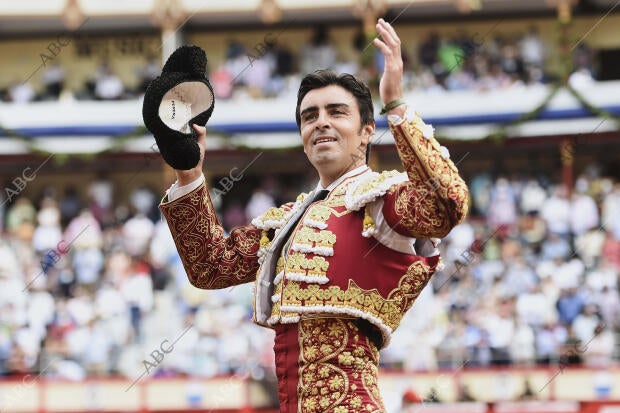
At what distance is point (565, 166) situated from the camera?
53.4 ft

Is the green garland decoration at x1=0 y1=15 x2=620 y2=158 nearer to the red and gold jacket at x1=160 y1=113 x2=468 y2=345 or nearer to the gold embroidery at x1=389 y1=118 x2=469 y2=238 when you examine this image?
the red and gold jacket at x1=160 y1=113 x2=468 y2=345

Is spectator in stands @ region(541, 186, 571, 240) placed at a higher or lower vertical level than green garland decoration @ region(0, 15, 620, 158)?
lower

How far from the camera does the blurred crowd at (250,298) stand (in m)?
10.4

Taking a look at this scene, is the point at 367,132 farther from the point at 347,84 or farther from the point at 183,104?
the point at 183,104

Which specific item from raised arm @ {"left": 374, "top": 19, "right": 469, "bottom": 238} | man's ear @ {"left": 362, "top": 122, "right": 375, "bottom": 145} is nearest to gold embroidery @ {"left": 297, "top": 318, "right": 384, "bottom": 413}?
raised arm @ {"left": 374, "top": 19, "right": 469, "bottom": 238}

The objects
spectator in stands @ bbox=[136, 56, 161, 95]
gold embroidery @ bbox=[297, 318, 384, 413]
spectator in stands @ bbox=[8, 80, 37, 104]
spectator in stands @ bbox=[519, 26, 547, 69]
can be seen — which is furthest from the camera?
spectator in stands @ bbox=[8, 80, 37, 104]

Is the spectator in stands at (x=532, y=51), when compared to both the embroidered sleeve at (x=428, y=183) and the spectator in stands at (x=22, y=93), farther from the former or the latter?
the embroidered sleeve at (x=428, y=183)

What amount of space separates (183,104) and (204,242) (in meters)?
0.43

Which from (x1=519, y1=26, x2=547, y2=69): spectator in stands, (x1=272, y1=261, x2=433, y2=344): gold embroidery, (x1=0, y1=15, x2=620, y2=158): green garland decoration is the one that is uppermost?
(x1=519, y1=26, x2=547, y2=69): spectator in stands

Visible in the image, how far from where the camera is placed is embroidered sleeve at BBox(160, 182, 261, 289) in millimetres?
3670

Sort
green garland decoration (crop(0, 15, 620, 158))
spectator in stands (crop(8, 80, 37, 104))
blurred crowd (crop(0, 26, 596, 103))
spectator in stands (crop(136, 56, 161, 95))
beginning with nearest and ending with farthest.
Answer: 1. green garland decoration (crop(0, 15, 620, 158))
2. blurred crowd (crop(0, 26, 596, 103))
3. spectator in stands (crop(136, 56, 161, 95))
4. spectator in stands (crop(8, 80, 37, 104))

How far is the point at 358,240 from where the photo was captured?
3.41 m

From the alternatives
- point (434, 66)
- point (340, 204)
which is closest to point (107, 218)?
point (434, 66)

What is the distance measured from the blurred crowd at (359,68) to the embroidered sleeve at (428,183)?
1246 centimetres
